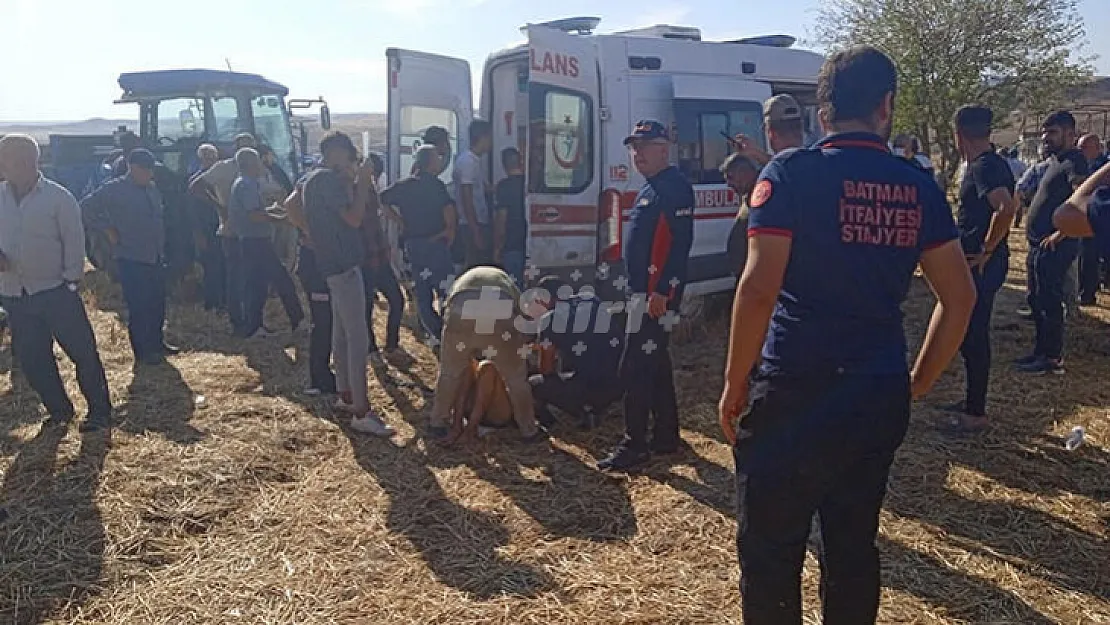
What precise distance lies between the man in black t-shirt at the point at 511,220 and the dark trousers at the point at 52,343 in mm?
2950

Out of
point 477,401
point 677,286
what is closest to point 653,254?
point 677,286

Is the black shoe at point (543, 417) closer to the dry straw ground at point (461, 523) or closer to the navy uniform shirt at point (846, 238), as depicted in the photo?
the dry straw ground at point (461, 523)

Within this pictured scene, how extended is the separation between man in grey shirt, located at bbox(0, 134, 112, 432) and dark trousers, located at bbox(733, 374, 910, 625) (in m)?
4.29

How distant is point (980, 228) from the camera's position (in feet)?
16.3

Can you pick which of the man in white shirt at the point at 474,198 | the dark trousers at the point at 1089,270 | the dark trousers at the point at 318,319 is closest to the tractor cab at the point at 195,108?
the man in white shirt at the point at 474,198

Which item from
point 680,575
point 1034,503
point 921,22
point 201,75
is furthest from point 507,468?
point 921,22

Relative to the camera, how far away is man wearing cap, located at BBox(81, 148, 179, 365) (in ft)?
22.3

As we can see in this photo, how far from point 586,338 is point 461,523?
1.61 m

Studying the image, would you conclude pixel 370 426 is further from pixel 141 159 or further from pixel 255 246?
pixel 141 159

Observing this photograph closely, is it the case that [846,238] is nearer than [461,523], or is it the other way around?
[846,238]

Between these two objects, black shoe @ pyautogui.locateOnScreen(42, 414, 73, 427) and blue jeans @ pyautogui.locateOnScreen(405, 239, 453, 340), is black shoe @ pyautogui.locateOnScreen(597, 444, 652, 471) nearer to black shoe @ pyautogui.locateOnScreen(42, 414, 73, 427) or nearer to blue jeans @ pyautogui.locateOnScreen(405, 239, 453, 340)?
blue jeans @ pyautogui.locateOnScreen(405, 239, 453, 340)

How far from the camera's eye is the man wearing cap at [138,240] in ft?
22.3

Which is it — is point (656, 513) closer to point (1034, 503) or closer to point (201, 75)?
point (1034, 503)

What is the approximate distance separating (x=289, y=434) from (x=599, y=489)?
2.04 m
